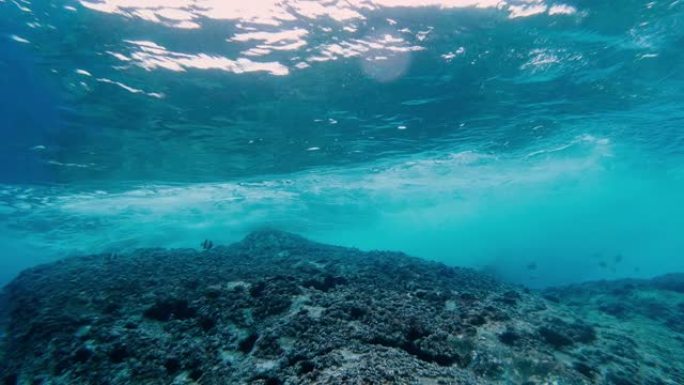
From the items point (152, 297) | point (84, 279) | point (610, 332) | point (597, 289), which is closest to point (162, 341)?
point (152, 297)

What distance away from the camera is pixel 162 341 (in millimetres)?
5867

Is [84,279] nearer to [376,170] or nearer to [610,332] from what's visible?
[610,332]

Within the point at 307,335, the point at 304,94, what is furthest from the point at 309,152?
the point at 307,335

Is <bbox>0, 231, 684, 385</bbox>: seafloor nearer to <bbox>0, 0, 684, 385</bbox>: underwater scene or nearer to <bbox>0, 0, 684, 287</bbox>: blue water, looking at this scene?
<bbox>0, 0, 684, 385</bbox>: underwater scene

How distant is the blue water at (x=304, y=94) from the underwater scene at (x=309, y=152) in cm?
11

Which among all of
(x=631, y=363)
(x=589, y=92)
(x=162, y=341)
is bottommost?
→ (x=631, y=363)

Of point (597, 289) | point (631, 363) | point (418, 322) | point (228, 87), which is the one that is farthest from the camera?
point (597, 289)

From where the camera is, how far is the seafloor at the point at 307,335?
5.01 m

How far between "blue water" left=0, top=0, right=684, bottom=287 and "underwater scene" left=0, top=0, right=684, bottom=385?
0.11 metres

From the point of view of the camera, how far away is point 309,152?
72.9 feet

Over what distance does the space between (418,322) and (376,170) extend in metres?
22.2

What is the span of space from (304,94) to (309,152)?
724 cm

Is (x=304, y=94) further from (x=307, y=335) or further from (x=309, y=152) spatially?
(x=307, y=335)

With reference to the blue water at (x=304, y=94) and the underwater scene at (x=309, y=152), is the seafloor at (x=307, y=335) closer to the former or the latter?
the underwater scene at (x=309, y=152)
